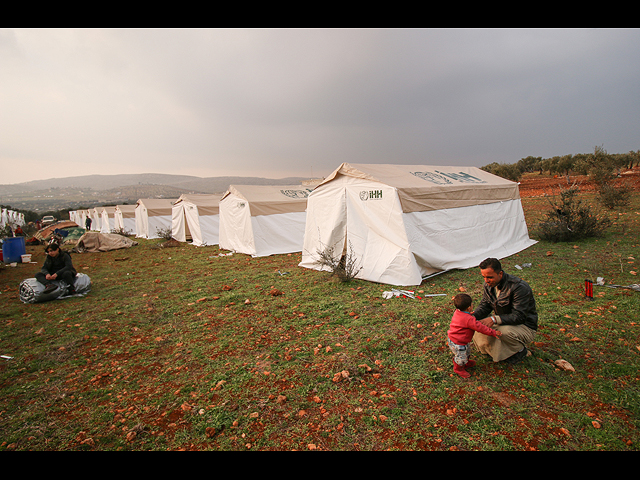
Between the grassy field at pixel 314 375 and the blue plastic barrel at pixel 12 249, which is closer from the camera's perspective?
the grassy field at pixel 314 375

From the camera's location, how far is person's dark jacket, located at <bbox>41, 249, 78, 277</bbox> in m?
6.59

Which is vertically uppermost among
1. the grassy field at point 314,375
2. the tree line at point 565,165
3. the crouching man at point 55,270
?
the tree line at point 565,165

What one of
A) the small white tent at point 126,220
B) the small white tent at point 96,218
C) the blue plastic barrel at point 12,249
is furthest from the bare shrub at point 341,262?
the small white tent at point 96,218

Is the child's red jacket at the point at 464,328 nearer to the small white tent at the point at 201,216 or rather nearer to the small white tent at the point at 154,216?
the small white tent at the point at 201,216

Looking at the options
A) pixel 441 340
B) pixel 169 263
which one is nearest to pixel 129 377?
pixel 441 340

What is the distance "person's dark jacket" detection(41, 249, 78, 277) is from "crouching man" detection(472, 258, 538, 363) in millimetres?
8412

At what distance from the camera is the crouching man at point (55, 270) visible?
651cm

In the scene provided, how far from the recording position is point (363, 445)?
2.29 metres

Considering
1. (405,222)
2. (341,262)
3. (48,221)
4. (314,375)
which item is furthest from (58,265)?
(48,221)

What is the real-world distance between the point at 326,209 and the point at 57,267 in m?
6.52

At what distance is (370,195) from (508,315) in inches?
167

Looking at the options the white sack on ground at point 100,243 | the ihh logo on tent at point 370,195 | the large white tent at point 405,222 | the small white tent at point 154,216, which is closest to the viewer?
the large white tent at point 405,222

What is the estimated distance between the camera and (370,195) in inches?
269

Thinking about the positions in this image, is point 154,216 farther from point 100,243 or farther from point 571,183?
point 571,183
